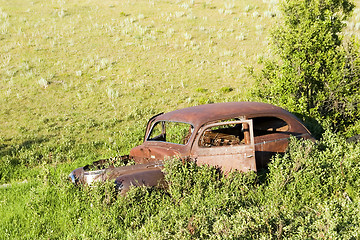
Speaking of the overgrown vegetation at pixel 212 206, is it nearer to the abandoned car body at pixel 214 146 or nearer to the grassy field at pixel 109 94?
the grassy field at pixel 109 94

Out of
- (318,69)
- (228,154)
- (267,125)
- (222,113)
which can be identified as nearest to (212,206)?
(228,154)

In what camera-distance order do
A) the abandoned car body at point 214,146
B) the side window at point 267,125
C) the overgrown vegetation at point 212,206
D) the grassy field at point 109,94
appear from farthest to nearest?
the side window at point 267,125 → the abandoned car body at point 214,146 → the grassy field at point 109,94 → the overgrown vegetation at point 212,206

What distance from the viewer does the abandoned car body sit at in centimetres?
614

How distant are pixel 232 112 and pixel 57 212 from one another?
134 inches

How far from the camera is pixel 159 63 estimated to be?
24500mm

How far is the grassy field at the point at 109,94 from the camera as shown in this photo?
5387 mm

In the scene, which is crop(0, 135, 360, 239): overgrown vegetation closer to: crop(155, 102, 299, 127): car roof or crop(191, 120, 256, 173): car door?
crop(191, 120, 256, 173): car door

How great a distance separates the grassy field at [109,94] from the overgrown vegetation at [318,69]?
250cm

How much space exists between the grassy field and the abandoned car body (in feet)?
0.97

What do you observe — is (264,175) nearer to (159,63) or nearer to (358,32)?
(159,63)

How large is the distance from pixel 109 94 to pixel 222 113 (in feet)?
46.8

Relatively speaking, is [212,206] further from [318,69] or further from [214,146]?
[318,69]

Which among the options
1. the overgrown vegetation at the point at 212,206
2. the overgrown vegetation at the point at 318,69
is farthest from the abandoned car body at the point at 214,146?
the overgrown vegetation at the point at 318,69

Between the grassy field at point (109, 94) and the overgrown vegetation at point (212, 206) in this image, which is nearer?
the overgrown vegetation at point (212, 206)
